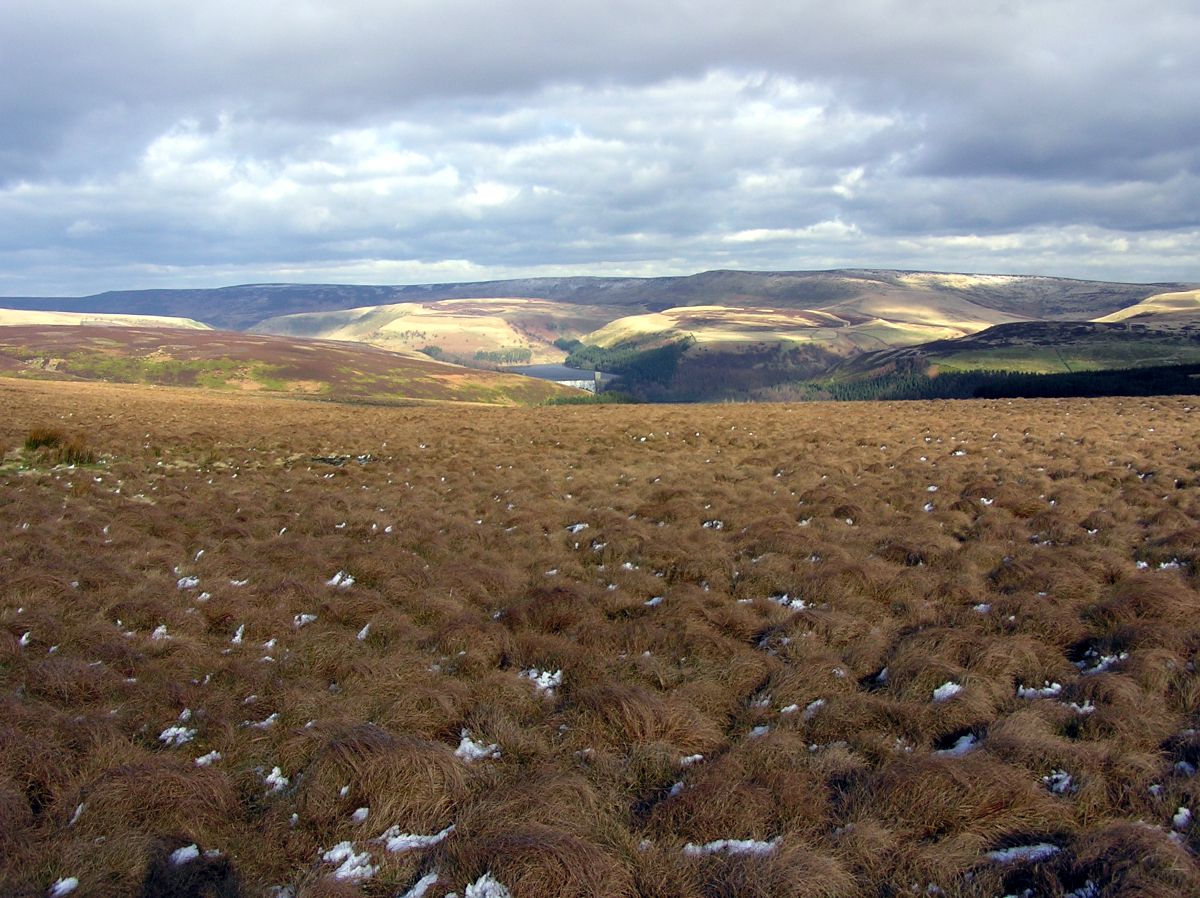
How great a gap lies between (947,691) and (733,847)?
3.18 metres

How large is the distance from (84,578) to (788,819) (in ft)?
34.1

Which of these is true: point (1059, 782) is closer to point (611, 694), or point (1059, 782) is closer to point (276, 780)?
point (611, 694)

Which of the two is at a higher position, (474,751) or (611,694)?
(611,694)

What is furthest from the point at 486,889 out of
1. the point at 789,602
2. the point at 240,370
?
the point at 240,370

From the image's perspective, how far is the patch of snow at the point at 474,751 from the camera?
5.88 meters

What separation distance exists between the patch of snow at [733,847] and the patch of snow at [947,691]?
8.87 ft

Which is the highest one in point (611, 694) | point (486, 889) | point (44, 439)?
point (44, 439)

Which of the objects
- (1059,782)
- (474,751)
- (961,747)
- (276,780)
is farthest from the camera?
(474,751)

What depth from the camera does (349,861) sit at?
464cm

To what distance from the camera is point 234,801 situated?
526cm

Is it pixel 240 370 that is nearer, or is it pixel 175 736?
pixel 175 736

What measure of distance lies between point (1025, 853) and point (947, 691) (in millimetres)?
2134

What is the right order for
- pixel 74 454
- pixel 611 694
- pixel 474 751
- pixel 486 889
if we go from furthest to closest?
pixel 74 454, pixel 611 694, pixel 474 751, pixel 486 889

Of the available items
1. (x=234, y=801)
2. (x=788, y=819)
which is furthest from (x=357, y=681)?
(x=788, y=819)
